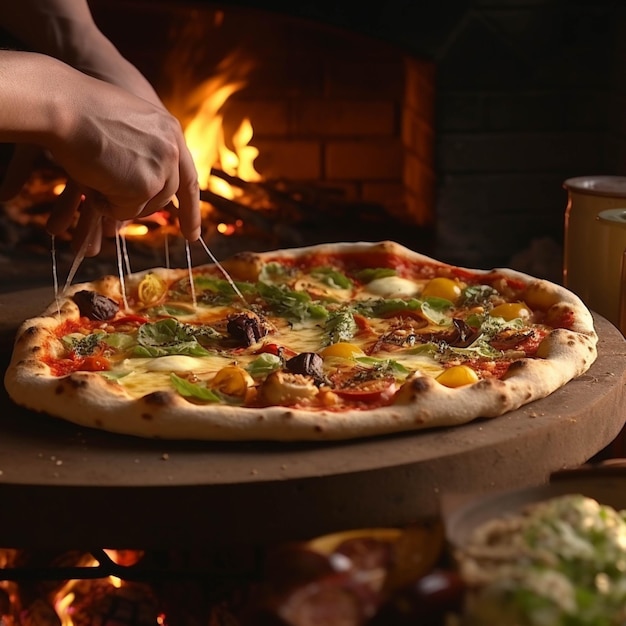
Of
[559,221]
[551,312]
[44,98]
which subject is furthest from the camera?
[559,221]

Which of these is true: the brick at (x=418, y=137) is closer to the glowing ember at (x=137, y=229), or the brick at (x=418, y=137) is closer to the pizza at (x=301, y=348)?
the glowing ember at (x=137, y=229)

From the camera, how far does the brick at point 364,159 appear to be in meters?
4.73

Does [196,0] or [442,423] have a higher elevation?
[196,0]

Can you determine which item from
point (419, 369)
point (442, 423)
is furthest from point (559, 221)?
point (442, 423)

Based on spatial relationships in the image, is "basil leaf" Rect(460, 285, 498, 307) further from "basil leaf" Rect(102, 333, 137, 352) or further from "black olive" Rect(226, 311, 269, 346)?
"basil leaf" Rect(102, 333, 137, 352)

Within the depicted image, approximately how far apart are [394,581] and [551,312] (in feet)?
4.71

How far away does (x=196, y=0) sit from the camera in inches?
158

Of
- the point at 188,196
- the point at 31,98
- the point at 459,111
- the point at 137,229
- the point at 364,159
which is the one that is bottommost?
the point at 137,229

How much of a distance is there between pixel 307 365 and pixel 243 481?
45 cm

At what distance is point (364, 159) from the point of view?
15.6 feet

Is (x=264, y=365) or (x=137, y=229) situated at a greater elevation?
(x=264, y=365)

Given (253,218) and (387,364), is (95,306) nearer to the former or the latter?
(387,364)

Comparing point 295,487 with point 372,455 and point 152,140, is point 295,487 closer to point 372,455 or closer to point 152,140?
point 372,455

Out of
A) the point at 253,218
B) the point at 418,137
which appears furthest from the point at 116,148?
the point at 418,137
